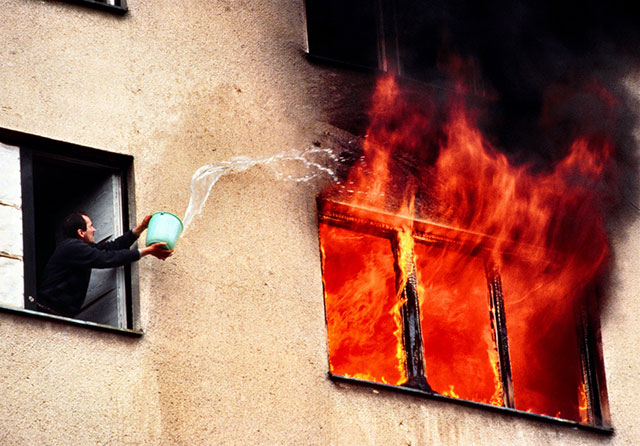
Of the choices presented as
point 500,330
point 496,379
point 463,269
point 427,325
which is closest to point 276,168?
point 427,325

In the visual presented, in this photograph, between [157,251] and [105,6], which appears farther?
[105,6]

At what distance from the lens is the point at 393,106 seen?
12641 millimetres

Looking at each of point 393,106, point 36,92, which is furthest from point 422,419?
point 36,92

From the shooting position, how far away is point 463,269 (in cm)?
1265

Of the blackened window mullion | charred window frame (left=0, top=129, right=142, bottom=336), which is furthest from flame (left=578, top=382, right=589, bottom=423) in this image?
charred window frame (left=0, top=129, right=142, bottom=336)

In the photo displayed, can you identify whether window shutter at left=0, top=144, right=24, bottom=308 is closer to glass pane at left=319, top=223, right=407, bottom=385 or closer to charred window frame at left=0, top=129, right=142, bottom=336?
charred window frame at left=0, top=129, right=142, bottom=336

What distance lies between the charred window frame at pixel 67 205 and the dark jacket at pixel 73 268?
0.13 metres

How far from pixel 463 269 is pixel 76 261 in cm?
378

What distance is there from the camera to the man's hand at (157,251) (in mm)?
10327

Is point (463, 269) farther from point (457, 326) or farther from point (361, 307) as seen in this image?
point (361, 307)

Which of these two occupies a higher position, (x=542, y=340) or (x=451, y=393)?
(x=542, y=340)

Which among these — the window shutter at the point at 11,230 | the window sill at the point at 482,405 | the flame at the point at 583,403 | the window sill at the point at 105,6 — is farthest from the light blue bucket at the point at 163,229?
the flame at the point at 583,403

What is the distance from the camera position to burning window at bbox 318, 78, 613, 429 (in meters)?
A: 12.0

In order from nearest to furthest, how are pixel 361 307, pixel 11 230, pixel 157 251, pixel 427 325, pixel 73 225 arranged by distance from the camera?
pixel 11 230
pixel 157 251
pixel 73 225
pixel 361 307
pixel 427 325
